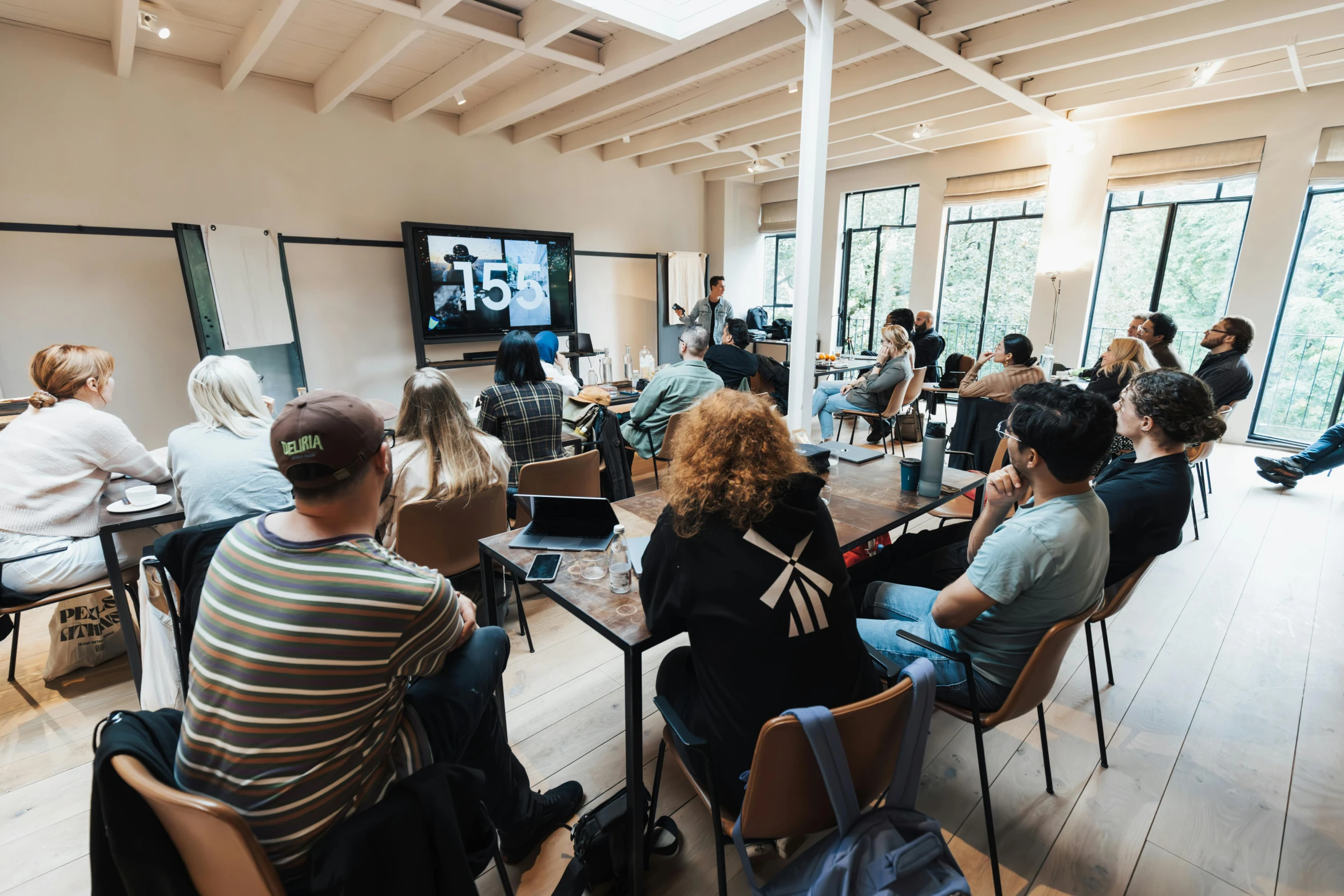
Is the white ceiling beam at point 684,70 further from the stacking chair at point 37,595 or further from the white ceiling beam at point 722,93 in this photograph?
the stacking chair at point 37,595

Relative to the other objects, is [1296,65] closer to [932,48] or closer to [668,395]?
[932,48]

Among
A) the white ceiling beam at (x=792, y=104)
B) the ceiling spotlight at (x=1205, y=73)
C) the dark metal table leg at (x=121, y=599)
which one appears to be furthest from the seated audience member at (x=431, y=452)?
the ceiling spotlight at (x=1205, y=73)

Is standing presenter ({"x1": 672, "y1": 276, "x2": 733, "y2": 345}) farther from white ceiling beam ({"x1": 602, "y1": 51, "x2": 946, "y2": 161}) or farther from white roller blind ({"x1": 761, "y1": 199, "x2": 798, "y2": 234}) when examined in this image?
white roller blind ({"x1": 761, "y1": 199, "x2": 798, "y2": 234})

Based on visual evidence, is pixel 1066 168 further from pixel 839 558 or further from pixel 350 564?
pixel 350 564

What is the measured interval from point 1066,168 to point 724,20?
481 cm

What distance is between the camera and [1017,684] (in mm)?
1354

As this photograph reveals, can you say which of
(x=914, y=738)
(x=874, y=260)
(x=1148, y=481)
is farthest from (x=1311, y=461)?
(x=914, y=738)

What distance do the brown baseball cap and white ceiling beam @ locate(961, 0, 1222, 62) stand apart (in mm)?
4504

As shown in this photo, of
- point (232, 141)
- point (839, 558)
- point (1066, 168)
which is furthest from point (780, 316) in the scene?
point (839, 558)

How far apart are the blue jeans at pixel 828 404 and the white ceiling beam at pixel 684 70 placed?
262 centimetres

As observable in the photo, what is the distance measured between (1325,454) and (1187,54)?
2.93 m

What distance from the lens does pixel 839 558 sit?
1.20 m

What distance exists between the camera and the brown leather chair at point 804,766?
3.22 feet

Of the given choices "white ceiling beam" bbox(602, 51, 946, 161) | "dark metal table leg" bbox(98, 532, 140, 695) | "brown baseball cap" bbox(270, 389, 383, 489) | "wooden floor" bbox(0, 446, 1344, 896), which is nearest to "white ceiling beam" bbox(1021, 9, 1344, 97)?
"white ceiling beam" bbox(602, 51, 946, 161)
